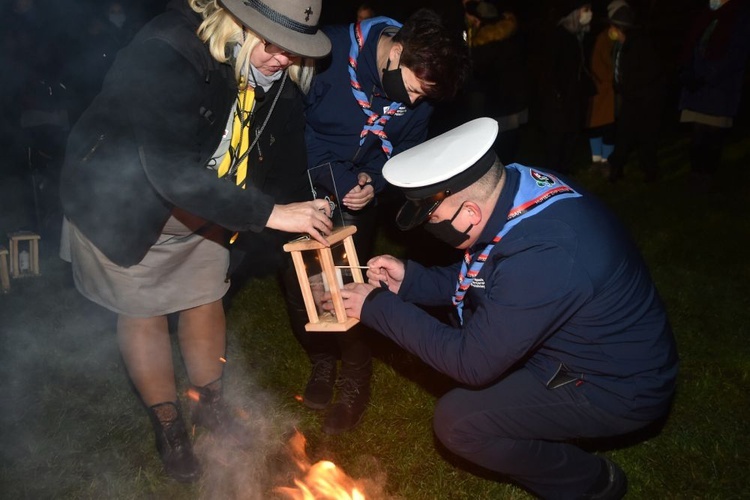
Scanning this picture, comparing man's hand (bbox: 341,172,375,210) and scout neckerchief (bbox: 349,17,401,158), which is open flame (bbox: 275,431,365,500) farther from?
scout neckerchief (bbox: 349,17,401,158)

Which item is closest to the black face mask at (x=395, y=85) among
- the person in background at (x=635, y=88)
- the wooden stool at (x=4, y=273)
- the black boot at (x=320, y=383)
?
the black boot at (x=320, y=383)

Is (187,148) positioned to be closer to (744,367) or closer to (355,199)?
(355,199)

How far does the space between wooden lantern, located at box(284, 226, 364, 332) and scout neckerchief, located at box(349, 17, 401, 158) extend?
627 millimetres

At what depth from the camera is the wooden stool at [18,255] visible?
5957 millimetres

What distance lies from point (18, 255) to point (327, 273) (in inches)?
167

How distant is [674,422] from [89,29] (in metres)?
6.25

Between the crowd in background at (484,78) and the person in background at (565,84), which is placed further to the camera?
the person in background at (565,84)

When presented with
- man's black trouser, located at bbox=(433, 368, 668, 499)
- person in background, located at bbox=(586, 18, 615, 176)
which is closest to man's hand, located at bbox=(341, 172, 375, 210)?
man's black trouser, located at bbox=(433, 368, 668, 499)

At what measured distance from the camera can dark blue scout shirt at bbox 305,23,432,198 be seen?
355cm

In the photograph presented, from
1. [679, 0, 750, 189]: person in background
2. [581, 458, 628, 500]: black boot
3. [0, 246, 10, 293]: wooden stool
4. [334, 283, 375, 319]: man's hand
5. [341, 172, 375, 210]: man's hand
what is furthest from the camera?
[679, 0, 750, 189]: person in background

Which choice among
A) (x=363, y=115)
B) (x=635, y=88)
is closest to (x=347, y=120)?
(x=363, y=115)

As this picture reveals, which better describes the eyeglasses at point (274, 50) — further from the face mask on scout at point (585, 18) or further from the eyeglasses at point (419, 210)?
the face mask on scout at point (585, 18)

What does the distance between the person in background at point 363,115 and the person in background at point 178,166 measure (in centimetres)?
24

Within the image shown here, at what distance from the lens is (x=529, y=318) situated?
249 cm
